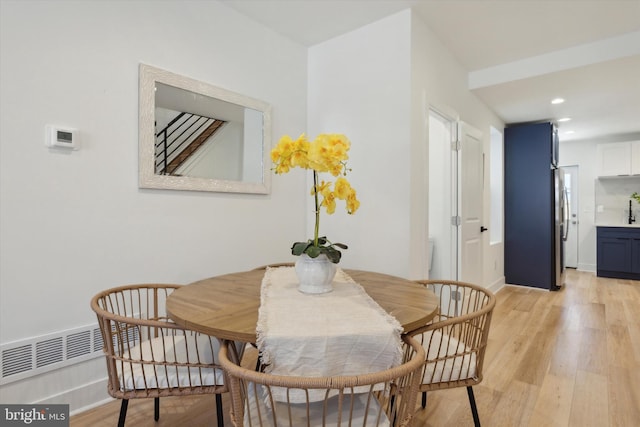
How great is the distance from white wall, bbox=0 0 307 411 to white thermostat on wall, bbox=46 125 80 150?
35 mm

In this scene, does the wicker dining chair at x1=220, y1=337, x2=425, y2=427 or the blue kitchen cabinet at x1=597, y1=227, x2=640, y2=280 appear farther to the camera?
the blue kitchen cabinet at x1=597, y1=227, x2=640, y2=280

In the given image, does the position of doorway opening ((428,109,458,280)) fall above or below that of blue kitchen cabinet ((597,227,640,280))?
above

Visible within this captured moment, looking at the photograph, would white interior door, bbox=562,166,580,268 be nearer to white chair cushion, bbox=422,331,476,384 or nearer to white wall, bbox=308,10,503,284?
white wall, bbox=308,10,503,284

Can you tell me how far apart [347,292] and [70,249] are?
1.43 metres

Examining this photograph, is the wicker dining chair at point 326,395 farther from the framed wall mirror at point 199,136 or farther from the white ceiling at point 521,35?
the white ceiling at point 521,35

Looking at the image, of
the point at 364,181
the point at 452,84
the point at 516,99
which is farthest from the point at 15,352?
the point at 516,99

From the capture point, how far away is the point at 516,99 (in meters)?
3.99

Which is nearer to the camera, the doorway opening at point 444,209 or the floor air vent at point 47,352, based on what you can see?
the floor air vent at point 47,352

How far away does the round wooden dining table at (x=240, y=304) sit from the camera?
43.8 inches

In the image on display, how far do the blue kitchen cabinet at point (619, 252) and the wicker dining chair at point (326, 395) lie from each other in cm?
614

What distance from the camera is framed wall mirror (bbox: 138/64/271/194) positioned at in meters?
2.08

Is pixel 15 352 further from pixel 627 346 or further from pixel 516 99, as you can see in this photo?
pixel 516 99

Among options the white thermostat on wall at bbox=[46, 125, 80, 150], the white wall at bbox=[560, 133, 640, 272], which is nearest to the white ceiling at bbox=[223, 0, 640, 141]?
the white thermostat on wall at bbox=[46, 125, 80, 150]

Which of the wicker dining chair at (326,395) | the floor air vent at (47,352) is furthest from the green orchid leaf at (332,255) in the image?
the floor air vent at (47,352)
